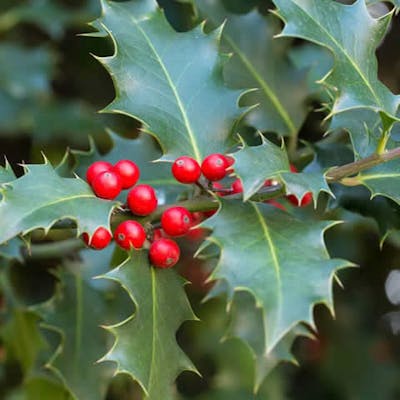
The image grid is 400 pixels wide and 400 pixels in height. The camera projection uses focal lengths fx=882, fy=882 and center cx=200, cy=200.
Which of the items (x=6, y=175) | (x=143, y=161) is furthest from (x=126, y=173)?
(x=143, y=161)

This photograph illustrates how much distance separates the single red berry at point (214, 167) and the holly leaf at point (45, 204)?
0.15m

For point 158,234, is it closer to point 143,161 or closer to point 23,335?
point 143,161

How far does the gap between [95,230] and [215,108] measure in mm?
366

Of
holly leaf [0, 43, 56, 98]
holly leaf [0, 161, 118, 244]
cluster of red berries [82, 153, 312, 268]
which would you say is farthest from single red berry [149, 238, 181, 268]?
holly leaf [0, 43, 56, 98]

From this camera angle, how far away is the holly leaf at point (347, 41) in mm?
1208

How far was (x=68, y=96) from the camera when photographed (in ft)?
10.3

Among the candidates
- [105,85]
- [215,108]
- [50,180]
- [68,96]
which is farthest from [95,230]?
[68,96]

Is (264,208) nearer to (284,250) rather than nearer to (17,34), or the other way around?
(284,250)

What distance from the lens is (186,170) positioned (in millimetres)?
1228

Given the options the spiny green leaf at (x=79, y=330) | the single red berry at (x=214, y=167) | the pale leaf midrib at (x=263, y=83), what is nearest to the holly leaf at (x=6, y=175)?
the single red berry at (x=214, y=167)

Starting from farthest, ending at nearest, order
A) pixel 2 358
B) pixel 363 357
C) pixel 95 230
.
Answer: pixel 363 357, pixel 2 358, pixel 95 230

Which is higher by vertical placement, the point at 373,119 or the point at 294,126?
the point at 373,119

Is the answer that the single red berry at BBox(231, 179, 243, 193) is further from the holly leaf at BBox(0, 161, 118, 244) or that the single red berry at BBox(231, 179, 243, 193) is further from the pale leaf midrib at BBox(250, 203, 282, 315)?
the holly leaf at BBox(0, 161, 118, 244)

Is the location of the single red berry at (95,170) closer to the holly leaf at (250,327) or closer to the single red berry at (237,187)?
the single red berry at (237,187)
